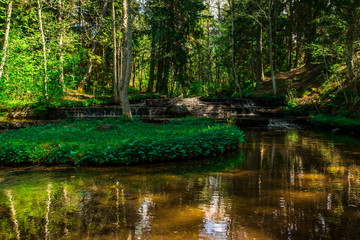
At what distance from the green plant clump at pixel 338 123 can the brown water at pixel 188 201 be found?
6.23 m

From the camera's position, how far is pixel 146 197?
181 inches

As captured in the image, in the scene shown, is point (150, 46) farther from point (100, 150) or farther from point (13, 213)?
point (13, 213)

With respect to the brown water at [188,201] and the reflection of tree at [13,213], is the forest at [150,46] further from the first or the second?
the reflection of tree at [13,213]

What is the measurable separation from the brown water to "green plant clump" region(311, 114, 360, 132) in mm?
6227

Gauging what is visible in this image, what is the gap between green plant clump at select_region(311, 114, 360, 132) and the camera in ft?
40.6

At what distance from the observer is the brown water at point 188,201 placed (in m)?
3.33

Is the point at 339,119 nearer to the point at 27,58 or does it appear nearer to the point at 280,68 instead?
the point at 27,58

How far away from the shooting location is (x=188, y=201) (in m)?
4.39

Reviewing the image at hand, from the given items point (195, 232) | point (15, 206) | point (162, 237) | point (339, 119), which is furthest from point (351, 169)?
point (339, 119)

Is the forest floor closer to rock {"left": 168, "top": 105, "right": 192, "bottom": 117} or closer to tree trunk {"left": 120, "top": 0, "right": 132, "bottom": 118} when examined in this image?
rock {"left": 168, "top": 105, "right": 192, "bottom": 117}

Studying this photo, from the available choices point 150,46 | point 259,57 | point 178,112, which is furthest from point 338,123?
point 150,46

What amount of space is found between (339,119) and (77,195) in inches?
561

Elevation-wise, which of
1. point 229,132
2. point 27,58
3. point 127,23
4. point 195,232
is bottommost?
point 195,232

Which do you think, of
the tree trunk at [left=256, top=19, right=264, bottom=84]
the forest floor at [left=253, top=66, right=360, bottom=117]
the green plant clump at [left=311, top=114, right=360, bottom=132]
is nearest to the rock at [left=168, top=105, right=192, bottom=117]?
the forest floor at [left=253, top=66, right=360, bottom=117]
